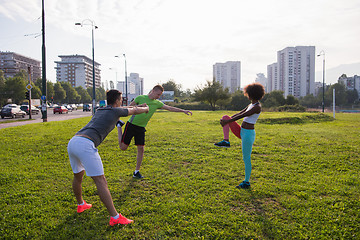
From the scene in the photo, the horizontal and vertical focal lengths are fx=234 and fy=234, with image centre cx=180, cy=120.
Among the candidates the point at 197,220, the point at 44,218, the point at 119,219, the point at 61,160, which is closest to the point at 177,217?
the point at 197,220

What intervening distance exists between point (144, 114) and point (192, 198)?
2.17 meters

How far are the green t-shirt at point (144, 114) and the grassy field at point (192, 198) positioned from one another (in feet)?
4.42

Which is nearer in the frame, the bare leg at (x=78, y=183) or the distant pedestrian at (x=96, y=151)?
the distant pedestrian at (x=96, y=151)

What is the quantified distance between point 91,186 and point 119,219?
6.05 ft

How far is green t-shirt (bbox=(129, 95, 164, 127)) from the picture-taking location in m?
5.46

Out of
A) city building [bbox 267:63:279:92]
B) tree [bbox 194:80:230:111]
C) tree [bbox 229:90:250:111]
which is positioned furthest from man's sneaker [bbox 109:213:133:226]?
city building [bbox 267:63:279:92]

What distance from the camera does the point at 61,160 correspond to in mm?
7336

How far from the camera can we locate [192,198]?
4418mm

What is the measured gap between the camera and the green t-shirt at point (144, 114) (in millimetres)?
5465

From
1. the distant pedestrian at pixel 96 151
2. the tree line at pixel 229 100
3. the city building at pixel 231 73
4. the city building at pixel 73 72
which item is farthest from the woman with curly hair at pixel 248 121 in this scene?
the city building at pixel 73 72

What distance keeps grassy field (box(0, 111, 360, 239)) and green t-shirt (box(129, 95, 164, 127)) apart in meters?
1.35

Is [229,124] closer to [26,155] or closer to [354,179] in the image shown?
[354,179]

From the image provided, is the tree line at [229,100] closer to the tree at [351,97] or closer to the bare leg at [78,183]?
the bare leg at [78,183]

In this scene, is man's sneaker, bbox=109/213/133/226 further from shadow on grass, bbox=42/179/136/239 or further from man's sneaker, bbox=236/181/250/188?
man's sneaker, bbox=236/181/250/188
